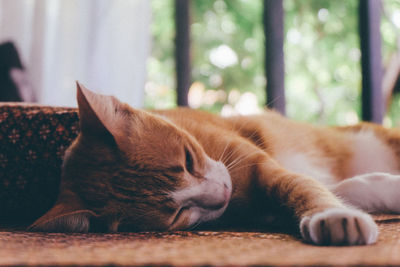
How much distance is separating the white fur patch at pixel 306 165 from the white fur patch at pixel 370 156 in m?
0.15

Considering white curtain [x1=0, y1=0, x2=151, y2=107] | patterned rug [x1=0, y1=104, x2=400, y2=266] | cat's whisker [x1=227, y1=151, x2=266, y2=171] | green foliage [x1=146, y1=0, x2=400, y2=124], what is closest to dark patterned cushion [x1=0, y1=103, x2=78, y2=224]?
patterned rug [x1=0, y1=104, x2=400, y2=266]

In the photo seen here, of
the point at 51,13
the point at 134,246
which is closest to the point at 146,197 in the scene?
the point at 134,246

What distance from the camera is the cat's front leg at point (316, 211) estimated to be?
0.67 metres

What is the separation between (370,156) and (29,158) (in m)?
1.22

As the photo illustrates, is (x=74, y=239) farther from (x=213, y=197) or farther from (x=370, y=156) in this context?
(x=370, y=156)

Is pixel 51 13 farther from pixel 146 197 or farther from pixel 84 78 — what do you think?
pixel 146 197

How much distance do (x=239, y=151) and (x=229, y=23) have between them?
2.47m

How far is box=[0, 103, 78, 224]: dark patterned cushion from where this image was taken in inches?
43.0

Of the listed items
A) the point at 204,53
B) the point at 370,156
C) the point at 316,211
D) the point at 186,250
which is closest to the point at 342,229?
the point at 316,211

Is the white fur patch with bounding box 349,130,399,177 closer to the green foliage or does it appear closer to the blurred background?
the blurred background

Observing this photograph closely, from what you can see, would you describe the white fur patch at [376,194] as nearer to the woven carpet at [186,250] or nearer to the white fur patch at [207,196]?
the woven carpet at [186,250]

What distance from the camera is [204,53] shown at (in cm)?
350

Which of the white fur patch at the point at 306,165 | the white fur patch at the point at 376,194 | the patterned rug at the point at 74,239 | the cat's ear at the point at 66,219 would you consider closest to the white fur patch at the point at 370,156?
Answer: the white fur patch at the point at 306,165

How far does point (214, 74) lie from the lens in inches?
138
